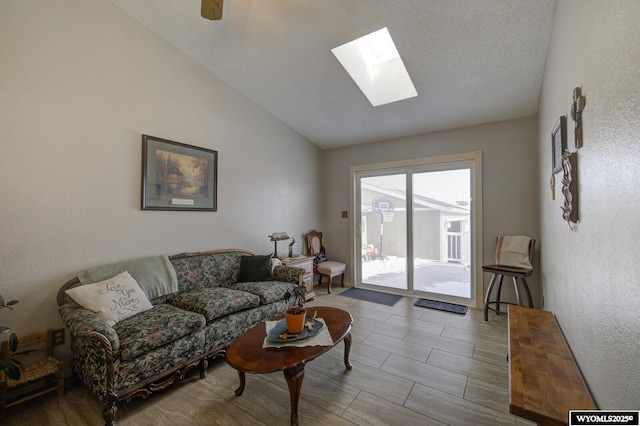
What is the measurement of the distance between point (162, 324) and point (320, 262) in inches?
118

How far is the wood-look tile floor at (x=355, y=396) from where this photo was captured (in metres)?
1.70

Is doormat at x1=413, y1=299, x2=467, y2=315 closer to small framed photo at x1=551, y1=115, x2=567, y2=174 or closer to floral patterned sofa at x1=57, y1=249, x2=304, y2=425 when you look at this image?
floral patterned sofa at x1=57, y1=249, x2=304, y2=425

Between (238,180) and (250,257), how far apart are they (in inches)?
42.5

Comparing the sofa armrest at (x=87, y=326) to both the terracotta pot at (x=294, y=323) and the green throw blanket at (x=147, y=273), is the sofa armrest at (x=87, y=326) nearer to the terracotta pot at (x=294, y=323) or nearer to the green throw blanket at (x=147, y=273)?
the green throw blanket at (x=147, y=273)

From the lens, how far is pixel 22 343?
195cm

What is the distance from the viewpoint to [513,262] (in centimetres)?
316

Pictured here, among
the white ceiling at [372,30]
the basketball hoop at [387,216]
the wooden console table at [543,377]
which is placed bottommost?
the wooden console table at [543,377]

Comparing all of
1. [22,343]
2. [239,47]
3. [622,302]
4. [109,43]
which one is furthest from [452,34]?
[22,343]

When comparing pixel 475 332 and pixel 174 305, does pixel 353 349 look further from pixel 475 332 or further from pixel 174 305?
pixel 174 305

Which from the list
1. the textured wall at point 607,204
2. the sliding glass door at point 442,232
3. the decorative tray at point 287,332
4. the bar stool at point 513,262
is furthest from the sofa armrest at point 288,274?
the textured wall at point 607,204

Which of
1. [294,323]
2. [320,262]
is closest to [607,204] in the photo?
[294,323]

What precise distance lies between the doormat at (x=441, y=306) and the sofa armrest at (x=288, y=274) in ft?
6.01

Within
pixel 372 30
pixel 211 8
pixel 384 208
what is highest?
pixel 372 30

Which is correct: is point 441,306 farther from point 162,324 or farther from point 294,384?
point 162,324
